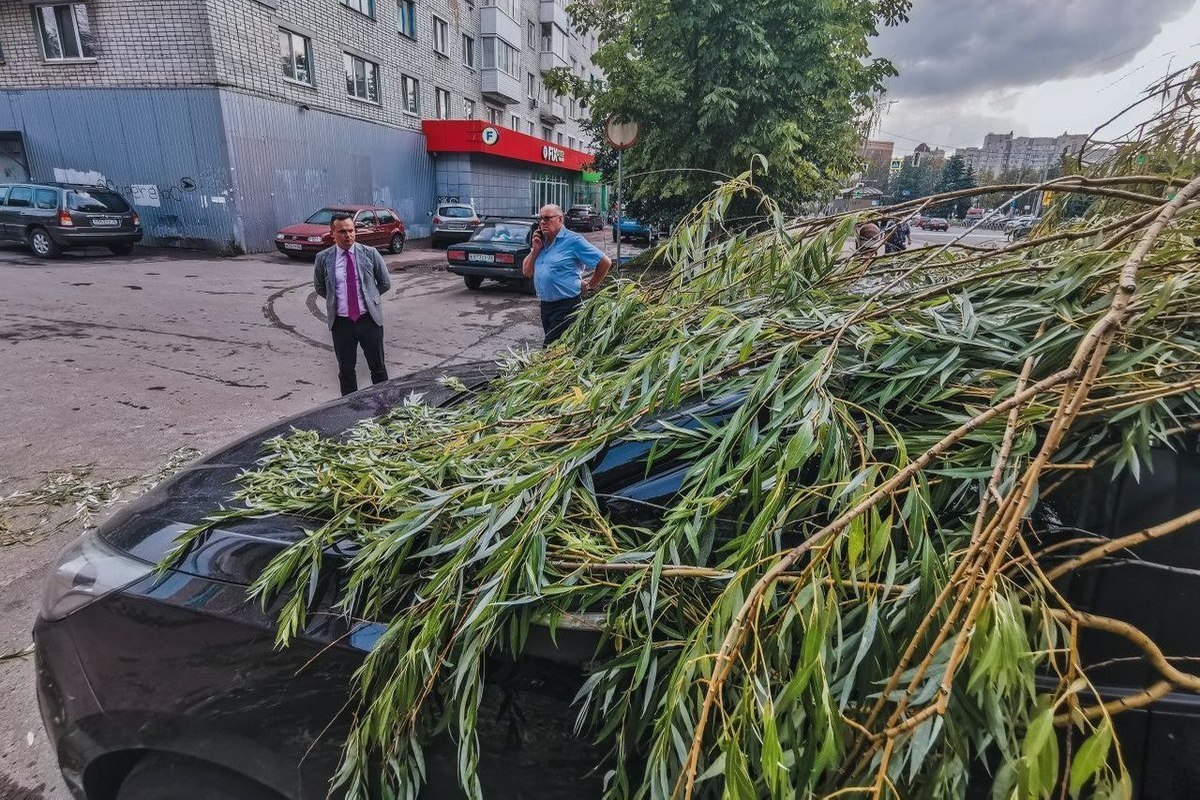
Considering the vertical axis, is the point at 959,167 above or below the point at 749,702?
above

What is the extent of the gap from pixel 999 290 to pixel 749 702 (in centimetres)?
146

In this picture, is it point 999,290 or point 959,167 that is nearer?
point 999,290

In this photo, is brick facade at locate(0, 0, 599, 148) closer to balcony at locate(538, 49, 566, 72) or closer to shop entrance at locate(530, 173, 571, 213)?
shop entrance at locate(530, 173, 571, 213)

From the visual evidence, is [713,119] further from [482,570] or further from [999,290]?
[482,570]

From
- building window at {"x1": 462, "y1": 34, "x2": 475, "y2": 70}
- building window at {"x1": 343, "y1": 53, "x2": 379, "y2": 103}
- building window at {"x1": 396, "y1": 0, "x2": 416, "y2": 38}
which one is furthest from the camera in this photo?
building window at {"x1": 462, "y1": 34, "x2": 475, "y2": 70}

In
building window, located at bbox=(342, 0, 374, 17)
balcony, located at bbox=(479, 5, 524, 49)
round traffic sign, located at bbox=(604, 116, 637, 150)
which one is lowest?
round traffic sign, located at bbox=(604, 116, 637, 150)

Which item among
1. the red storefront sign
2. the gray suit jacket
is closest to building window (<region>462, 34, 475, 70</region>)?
the red storefront sign

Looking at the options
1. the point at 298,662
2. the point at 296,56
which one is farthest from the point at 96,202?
→ the point at 298,662

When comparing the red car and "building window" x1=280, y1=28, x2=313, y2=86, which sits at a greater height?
"building window" x1=280, y1=28, x2=313, y2=86

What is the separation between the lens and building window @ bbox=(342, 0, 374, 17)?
21719 millimetres

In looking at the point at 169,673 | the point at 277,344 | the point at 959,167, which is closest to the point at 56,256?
the point at 277,344

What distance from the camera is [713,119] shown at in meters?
12.1

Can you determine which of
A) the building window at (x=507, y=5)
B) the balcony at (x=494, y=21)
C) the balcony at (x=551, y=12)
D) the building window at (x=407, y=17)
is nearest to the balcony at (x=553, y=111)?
the balcony at (x=551, y=12)

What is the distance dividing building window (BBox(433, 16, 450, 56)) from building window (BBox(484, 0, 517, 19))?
12.0 ft
